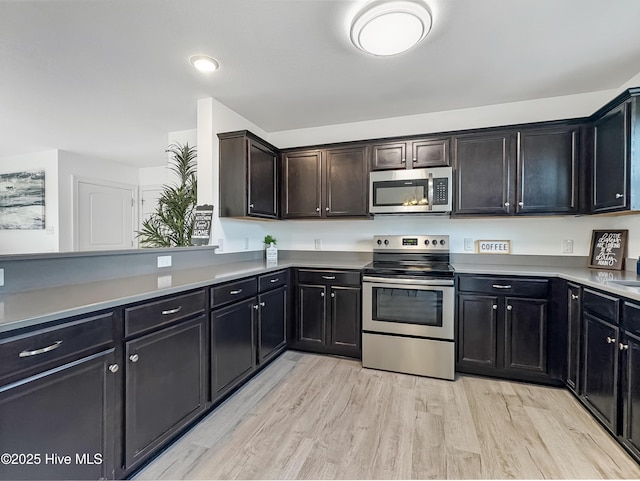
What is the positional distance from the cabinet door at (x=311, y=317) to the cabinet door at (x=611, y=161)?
2300 mm

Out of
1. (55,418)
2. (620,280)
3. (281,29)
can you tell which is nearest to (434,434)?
(620,280)

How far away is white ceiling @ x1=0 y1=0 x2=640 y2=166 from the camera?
1.64 metres

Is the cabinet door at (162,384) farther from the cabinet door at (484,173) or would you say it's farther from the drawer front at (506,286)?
the cabinet door at (484,173)

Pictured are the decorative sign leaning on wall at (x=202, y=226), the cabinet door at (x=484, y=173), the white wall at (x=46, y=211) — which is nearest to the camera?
the cabinet door at (x=484, y=173)

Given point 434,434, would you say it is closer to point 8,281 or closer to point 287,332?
point 287,332

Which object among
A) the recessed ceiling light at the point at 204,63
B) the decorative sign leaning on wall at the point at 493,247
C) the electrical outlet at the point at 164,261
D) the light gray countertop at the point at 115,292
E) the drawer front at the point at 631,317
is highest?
the recessed ceiling light at the point at 204,63

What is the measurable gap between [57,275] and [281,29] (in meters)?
1.91

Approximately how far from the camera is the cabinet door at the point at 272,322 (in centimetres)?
247

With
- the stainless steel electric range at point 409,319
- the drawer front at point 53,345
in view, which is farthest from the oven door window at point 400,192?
the drawer front at point 53,345

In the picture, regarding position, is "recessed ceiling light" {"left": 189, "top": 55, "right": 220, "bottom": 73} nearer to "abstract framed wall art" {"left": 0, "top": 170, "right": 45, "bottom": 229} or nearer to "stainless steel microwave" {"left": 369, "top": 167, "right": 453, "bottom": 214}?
"stainless steel microwave" {"left": 369, "top": 167, "right": 453, "bottom": 214}

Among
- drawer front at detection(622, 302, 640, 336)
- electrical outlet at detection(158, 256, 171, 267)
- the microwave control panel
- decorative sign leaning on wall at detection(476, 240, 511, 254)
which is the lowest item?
drawer front at detection(622, 302, 640, 336)

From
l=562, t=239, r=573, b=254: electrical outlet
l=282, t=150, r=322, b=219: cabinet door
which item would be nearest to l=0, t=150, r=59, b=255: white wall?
l=282, t=150, r=322, b=219: cabinet door

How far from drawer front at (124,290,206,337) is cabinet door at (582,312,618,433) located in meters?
2.40

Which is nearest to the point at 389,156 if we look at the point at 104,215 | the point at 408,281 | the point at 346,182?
the point at 346,182
